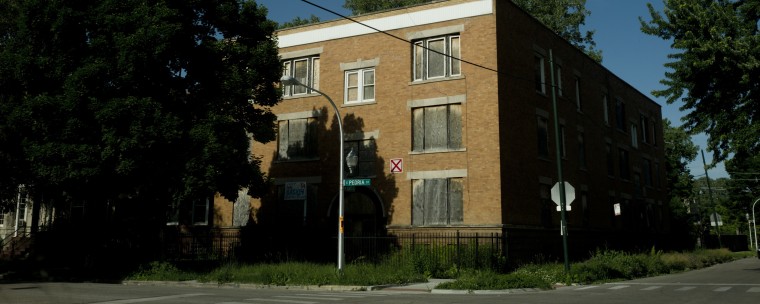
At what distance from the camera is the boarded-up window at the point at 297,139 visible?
28.3m

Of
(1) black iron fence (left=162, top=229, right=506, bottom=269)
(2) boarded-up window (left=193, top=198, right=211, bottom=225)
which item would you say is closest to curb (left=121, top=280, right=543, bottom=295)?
(1) black iron fence (left=162, top=229, right=506, bottom=269)

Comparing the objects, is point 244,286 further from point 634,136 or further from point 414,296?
point 634,136

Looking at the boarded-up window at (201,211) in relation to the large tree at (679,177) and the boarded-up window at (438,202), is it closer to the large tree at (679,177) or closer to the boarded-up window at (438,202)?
the boarded-up window at (438,202)

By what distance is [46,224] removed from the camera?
34.2 m

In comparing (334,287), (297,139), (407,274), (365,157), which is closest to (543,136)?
(365,157)

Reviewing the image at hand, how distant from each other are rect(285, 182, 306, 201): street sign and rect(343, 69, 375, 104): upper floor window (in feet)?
15.1

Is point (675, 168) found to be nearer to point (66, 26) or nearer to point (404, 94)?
point (404, 94)

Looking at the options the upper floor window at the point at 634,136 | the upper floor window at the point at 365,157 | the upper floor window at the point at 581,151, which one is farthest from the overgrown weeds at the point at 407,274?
the upper floor window at the point at 634,136

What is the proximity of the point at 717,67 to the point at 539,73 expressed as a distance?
8093 millimetres

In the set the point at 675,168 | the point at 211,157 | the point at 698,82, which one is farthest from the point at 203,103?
the point at 675,168

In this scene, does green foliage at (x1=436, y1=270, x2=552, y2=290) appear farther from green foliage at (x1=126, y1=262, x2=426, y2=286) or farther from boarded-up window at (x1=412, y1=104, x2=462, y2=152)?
boarded-up window at (x1=412, y1=104, x2=462, y2=152)

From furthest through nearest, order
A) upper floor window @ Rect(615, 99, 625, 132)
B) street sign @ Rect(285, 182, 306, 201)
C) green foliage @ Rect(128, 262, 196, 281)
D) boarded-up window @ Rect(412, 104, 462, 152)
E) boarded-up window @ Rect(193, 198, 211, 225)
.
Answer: upper floor window @ Rect(615, 99, 625, 132) < boarded-up window @ Rect(193, 198, 211, 225) < street sign @ Rect(285, 182, 306, 201) < boarded-up window @ Rect(412, 104, 462, 152) < green foliage @ Rect(128, 262, 196, 281)

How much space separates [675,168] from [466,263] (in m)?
49.0

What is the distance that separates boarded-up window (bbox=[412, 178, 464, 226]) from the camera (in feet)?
79.2
